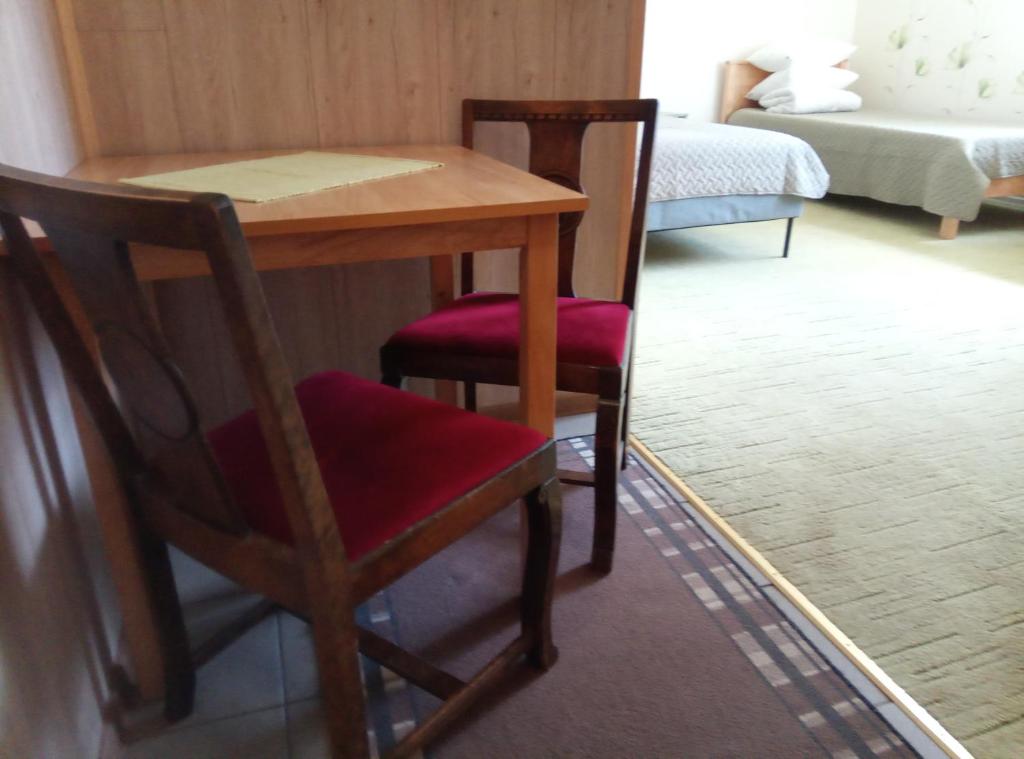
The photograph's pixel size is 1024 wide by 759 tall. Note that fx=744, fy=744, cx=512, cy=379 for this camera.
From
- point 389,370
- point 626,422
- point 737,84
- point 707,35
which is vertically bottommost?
point 626,422

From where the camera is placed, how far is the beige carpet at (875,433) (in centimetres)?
137

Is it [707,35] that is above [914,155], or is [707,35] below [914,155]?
above

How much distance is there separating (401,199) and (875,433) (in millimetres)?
1606

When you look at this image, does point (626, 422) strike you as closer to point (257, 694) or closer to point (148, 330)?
point (257, 694)

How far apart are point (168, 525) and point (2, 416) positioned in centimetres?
24

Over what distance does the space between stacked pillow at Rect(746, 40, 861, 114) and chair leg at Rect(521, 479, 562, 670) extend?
4771 millimetres

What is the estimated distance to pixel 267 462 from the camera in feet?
3.23

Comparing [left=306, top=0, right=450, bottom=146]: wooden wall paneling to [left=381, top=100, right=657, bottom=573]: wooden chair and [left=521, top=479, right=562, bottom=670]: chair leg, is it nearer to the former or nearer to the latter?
[left=381, top=100, right=657, bottom=573]: wooden chair

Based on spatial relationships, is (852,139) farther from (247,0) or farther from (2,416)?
(2,416)

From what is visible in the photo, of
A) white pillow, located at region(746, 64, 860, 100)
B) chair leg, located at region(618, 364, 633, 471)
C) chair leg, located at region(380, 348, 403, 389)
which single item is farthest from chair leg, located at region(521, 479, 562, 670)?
white pillow, located at region(746, 64, 860, 100)

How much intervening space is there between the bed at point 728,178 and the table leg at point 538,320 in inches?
90.0

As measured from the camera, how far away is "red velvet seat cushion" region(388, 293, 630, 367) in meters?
1.41

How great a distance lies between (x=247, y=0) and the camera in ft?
5.02

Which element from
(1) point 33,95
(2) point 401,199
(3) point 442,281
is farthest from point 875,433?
(1) point 33,95
